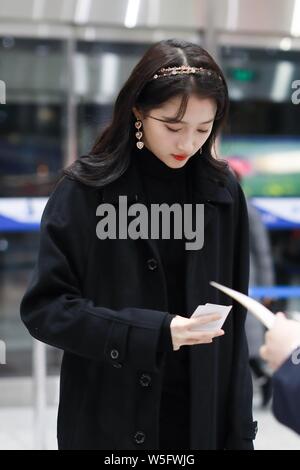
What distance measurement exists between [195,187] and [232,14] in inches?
143

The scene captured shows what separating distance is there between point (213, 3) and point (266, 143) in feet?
3.22

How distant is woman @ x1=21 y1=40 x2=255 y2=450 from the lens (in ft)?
5.28

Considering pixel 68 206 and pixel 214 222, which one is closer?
pixel 68 206

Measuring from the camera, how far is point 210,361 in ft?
5.62

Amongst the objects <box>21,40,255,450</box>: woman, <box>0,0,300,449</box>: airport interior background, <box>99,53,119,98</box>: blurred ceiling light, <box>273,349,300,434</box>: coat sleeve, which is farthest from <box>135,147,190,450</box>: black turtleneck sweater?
<box>99,53,119,98</box>: blurred ceiling light

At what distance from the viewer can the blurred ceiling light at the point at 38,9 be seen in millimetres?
4965

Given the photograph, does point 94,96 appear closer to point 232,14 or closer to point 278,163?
point 232,14

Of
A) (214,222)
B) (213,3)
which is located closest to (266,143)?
(213,3)

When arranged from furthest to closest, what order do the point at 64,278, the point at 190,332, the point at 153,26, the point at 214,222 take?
the point at 153,26 → the point at 214,222 → the point at 64,278 → the point at 190,332

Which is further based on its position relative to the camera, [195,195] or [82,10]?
[82,10]

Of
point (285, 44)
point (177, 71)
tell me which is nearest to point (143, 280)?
point (177, 71)

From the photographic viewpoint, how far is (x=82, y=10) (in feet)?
16.5
